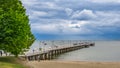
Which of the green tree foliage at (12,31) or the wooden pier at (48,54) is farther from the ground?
the green tree foliage at (12,31)

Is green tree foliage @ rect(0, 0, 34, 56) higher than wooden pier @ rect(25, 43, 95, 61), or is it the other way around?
green tree foliage @ rect(0, 0, 34, 56)

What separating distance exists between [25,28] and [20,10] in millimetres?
→ 5326

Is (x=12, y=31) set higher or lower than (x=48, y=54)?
higher

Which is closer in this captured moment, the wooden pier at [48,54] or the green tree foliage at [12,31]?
the green tree foliage at [12,31]

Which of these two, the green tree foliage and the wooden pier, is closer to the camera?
the green tree foliage

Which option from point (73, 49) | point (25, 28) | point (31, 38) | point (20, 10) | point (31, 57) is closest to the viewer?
point (25, 28)

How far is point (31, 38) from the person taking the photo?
5497cm

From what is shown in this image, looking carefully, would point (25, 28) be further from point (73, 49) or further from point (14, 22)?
point (73, 49)

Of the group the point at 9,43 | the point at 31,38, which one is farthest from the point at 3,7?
the point at 31,38

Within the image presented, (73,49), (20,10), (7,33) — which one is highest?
(20,10)

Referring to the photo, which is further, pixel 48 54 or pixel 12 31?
pixel 48 54

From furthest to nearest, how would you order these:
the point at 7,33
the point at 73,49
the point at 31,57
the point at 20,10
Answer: the point at 73,49 < the point at 31,57 < the point at 20,10 < the point at 7,33

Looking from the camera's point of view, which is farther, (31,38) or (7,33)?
(31,38)

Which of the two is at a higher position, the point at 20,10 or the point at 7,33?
the point at 20,10
